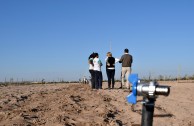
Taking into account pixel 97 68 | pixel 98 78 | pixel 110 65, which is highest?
pixel 110 65

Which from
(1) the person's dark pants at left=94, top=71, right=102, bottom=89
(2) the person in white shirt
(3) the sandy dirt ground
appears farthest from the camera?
(1) the person's dark pants at left=94, top=71, right=102, bottom=89

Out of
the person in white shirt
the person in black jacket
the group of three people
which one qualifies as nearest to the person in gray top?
the group of three people

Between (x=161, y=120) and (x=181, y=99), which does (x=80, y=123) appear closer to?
(x=161, y=120)

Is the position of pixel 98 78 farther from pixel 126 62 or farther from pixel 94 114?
pixel 94 114

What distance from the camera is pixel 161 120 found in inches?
333

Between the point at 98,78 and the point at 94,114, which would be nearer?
the point at 94,114

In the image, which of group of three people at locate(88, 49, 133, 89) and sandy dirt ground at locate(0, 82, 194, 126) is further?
group of three people at locate(88, 49, 133, 89)

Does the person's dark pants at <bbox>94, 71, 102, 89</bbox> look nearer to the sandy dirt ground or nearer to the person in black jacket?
the person in black jacket

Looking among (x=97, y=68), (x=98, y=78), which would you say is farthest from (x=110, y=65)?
(x=98, y=78)

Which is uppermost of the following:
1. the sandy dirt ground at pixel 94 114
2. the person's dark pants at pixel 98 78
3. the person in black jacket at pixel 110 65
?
the person in black jacket at pixel 110 65

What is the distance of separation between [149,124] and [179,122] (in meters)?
5.75

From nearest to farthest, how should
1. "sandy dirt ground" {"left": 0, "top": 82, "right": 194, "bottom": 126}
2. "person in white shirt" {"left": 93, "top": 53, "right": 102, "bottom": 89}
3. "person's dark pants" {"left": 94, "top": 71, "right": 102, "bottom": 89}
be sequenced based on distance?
1. "sandy dirt ground" {"left": 0, "top": 82, "right": 194, "bottom": 126}
2. "person in white shirt" {"left": 93, "top": 53, "right": 102, "bottom": 89}
3. "person's dark pants" {"left": 94, "top": 71, "right": 102, "bottom": 89}

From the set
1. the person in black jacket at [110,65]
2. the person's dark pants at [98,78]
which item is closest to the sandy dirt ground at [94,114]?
the person's dark pants at [98,78]

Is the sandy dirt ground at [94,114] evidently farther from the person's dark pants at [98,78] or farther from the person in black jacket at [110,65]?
the person in black jacket at [110,65]
